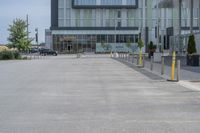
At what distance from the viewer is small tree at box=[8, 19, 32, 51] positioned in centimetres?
8399

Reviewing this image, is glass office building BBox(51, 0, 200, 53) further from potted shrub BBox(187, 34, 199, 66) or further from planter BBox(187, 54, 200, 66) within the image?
planter BBox(187, 54, 200, 66)

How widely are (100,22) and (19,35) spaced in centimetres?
4544

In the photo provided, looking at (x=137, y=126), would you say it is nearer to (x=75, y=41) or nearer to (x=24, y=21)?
(x=24, y=21)

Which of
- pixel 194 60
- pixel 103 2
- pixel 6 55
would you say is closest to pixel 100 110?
pixel 194 60

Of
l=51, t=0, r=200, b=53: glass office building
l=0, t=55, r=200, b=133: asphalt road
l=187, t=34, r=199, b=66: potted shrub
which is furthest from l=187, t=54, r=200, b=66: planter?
l=51, t=0, r=200, b=53: glass office building

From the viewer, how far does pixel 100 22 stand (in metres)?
127

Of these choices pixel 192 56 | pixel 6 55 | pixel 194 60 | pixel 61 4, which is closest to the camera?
pixel 194 60

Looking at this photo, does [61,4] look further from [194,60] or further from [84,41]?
[194,60]

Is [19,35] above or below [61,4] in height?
below

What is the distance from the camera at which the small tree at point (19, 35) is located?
84.0 meters

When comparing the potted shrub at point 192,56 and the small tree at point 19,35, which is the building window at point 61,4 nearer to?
the small tree at point 19,35

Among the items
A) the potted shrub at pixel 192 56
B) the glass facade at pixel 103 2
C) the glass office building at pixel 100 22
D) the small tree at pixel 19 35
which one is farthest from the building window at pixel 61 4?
the potted shrub at pixel 192 56

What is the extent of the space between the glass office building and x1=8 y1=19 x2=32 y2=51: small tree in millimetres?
38549

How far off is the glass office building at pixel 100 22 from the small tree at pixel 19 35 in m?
38.5
